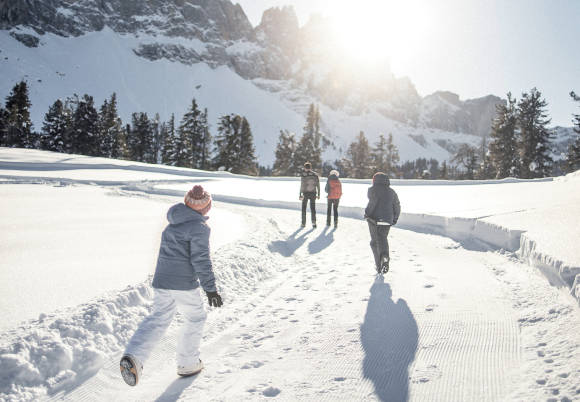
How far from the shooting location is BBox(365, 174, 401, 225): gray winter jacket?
616 cm

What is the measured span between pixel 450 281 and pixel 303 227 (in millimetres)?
6257

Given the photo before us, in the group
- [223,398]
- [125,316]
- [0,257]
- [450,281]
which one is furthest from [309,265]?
[0,257]

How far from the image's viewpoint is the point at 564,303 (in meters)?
4.29

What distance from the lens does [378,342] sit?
3.68 meters

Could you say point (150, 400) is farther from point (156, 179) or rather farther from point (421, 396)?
point (156, 179)

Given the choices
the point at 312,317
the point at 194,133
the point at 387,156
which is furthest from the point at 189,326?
the point at 387,156

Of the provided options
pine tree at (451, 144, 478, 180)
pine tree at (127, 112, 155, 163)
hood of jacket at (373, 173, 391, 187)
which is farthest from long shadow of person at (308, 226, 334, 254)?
pine tree at (127, 112, 155, 163)

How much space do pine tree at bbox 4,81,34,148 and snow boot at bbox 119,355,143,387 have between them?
201ft

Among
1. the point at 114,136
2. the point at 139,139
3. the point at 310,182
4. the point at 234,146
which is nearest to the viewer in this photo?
the point at 310,182

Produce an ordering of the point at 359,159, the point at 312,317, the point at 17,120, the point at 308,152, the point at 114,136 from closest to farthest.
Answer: the point at 312,317 < the point at 308,152 < the point at 359,159 < the point at 17,120 < the point at 114,136

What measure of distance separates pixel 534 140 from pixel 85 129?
191 ft

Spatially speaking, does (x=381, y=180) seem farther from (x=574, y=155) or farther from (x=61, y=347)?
(x=574, y=155)

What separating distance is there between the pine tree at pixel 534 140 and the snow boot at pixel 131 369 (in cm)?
4217

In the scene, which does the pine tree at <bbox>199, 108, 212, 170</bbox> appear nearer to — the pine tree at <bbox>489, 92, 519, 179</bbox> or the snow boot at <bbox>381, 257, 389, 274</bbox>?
the pine tree at <bbox>489, 92, 519, 179</bbox>
